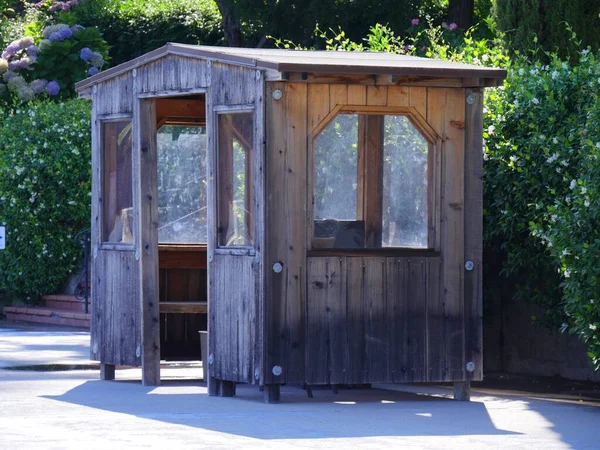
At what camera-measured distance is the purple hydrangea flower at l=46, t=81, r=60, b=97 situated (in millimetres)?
22703

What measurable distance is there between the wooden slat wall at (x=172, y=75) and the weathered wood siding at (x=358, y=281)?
936mm

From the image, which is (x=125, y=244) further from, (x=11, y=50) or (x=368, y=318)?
(x=11, y=50)

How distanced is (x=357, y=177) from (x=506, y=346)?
10.1 feet

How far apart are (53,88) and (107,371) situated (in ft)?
35.9

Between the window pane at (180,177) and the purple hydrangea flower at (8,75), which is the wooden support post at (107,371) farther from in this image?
the purple hydrangea flower at (8,75)

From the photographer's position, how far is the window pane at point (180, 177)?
42.9ft

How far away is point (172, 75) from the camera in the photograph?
37.6 feet

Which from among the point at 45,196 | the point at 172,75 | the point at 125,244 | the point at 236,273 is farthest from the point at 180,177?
the point at 45,196

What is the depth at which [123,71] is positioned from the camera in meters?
12.0

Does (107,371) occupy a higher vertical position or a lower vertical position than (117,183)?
lower

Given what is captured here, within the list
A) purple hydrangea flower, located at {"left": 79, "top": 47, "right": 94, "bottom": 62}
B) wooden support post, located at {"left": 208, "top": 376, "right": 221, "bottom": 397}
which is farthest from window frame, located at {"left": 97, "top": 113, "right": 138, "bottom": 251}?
purple hydrangea flower, located at {"left": 79, "top": 47, "right": 94, "bottom": 62}

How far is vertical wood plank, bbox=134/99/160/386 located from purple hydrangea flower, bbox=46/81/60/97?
11209 mm

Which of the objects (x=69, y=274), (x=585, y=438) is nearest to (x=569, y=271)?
(x=585, y=438)

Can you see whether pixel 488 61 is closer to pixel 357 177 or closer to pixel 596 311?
pixel 357 177
